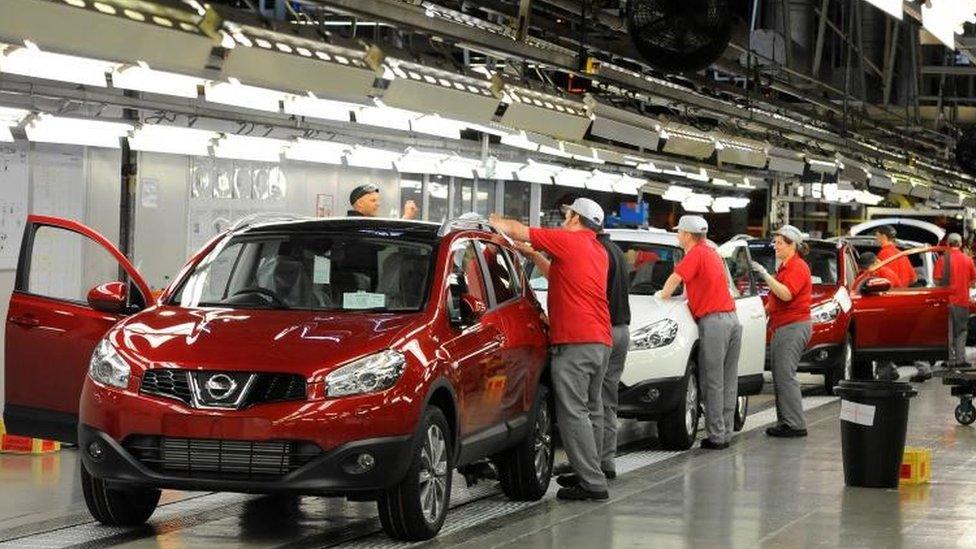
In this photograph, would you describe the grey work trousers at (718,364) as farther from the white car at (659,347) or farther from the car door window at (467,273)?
the car door window at (467,273)

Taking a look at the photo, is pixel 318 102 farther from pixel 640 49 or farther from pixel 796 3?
pixel 796 3

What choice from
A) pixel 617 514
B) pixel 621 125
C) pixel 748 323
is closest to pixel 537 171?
pixel 621 125

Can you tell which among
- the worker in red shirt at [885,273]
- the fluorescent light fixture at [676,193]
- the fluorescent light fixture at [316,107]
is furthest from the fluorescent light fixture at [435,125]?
the fluorescent light fixture at [676,193]

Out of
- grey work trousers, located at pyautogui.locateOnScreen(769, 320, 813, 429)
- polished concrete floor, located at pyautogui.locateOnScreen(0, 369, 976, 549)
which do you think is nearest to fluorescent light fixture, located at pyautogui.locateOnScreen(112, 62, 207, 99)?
polished concrete floor, located at pyautogui.locateOnScreen(0, 369, 976, 549)

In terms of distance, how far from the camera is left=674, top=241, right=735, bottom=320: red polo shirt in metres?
15.1

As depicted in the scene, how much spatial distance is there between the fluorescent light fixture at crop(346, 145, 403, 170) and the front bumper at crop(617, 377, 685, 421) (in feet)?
23.4

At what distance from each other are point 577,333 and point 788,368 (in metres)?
5.47

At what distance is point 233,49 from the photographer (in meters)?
11.9

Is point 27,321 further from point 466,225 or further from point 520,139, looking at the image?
point 520,139

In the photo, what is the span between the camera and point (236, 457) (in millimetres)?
9453

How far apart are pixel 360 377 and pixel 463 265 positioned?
172 cm

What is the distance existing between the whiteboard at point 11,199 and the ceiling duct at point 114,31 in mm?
5161

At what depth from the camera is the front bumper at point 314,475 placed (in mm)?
9422

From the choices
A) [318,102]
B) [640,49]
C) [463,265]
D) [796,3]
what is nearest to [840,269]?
[796,3]
